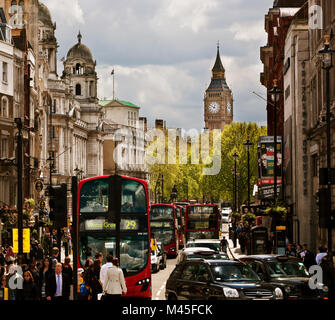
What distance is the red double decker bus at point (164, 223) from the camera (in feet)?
175

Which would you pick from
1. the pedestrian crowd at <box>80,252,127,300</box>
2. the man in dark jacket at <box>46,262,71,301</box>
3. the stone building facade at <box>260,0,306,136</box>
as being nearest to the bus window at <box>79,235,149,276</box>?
the pedestrian crowd at <box>80,252,127,300</box>

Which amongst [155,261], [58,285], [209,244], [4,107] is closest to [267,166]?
[209,244]

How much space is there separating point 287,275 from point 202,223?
35298 millimetres

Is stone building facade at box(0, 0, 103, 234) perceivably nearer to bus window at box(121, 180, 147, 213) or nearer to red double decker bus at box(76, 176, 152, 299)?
red double decker bus at box(76, 176, 152, 299)

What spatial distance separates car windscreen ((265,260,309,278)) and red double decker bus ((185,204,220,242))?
34.2 m

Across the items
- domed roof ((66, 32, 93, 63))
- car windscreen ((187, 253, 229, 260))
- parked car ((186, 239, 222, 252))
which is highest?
domed roof ((66, 32, 93, 63))

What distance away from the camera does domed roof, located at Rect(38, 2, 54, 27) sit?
11455 cm

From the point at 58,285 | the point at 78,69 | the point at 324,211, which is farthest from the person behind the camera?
the point at 78,69

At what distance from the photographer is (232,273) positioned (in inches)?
795

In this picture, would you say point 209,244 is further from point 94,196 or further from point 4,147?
point 94,196

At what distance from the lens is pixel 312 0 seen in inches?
1797


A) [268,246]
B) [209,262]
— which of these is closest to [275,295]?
[209,262]

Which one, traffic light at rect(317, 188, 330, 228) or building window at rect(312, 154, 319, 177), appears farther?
building window at rect(312, 154, 319, 177)
